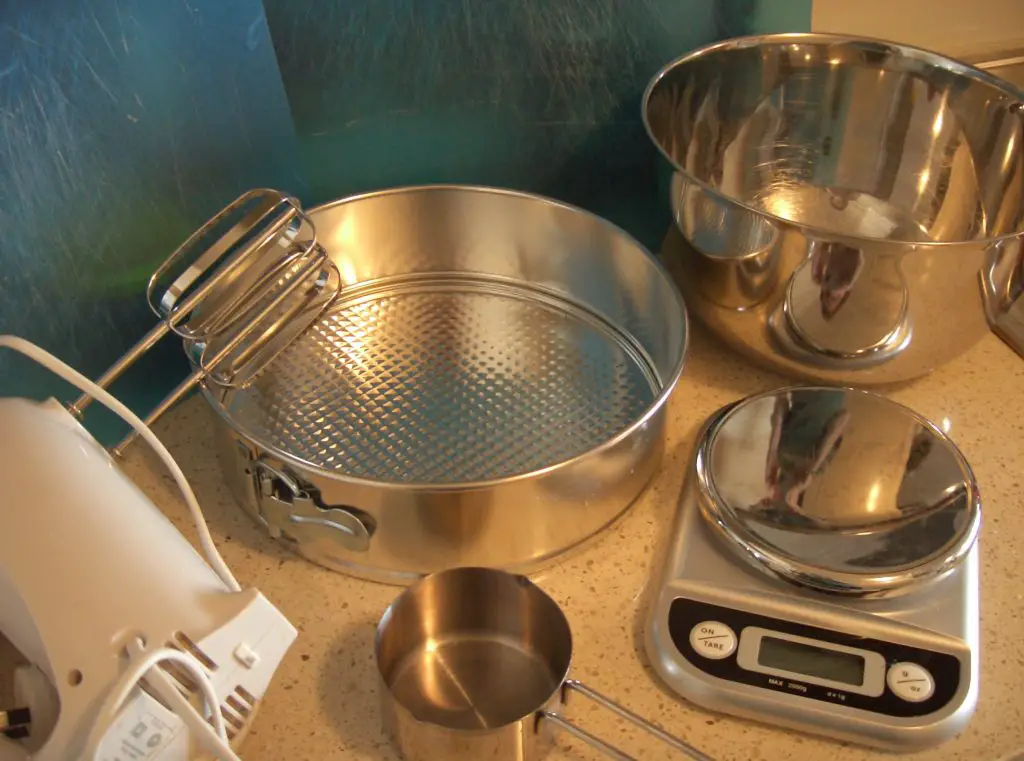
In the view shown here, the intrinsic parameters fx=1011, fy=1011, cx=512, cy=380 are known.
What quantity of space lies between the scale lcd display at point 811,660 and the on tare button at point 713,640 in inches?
0.7

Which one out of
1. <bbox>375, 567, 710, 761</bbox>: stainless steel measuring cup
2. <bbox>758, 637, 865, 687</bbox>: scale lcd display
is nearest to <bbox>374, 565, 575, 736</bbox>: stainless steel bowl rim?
<bbox>375, 567, 710, 761</bbox>: stainless steel measuring cup

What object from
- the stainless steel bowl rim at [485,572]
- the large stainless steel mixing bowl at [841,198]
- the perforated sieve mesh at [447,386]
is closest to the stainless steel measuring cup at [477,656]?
the stainless steel bowl rim at [485,572]

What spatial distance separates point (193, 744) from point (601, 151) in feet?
2.02

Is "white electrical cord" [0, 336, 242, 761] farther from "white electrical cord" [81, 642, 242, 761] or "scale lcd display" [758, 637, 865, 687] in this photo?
"scale lcd display" [758, 637, 865, 687]

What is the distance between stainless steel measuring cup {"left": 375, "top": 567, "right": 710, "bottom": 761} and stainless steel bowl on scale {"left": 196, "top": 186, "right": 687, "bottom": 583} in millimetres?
34

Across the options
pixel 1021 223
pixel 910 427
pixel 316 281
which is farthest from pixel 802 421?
pixel 316 281

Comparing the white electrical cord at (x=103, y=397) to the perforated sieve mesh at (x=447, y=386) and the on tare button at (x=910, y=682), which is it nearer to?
the perforated sieve mesh at (x=447, y=386)

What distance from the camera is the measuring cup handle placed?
1.80ft

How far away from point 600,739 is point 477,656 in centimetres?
10

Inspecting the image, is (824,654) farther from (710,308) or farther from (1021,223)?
(1021,223)

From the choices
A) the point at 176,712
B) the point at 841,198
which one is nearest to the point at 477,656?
the point at 176,712

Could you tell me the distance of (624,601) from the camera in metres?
0.66

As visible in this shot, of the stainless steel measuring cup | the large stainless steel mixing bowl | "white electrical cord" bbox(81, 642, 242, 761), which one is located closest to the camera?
"white electrical cord" bbox(81, 642, 242, 761)

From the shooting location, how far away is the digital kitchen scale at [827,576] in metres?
0.59
